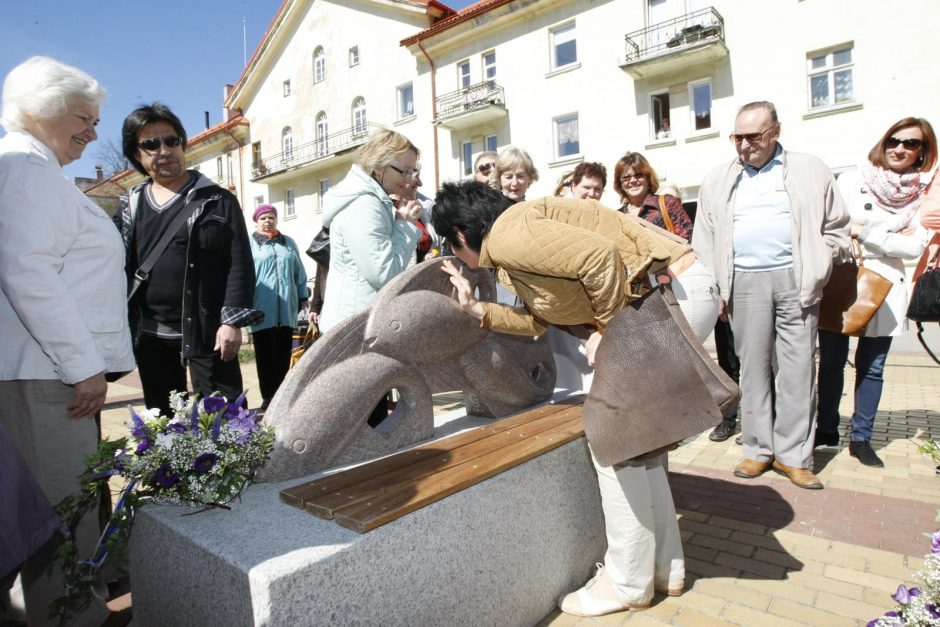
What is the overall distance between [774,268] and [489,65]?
1582 cm

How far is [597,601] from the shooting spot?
7.66 ft

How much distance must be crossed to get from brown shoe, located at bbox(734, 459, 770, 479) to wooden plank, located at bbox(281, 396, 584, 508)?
4.62 feet

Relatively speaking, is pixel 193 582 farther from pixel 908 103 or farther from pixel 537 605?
pixel 908 103

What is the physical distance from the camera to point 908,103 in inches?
448

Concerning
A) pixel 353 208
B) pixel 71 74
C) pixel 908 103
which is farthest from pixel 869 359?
pixel 908 103

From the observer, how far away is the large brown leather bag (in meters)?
2.11

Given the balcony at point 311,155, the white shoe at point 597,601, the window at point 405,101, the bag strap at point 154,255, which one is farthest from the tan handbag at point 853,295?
the balcony at point 311,155

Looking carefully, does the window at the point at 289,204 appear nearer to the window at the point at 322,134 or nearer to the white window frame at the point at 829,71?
the window at the point at 322,134

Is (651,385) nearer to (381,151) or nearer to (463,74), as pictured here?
(381,151)

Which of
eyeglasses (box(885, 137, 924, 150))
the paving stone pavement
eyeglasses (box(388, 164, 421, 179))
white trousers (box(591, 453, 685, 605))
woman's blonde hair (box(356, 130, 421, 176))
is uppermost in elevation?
eyeglasses (box(885, 137, 924, 150))

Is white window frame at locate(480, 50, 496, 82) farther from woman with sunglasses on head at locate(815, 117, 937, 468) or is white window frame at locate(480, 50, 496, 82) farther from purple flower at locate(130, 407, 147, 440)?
purple flower at locate(130, 407, 147, 440)

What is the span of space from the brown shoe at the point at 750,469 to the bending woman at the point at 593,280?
151 cm

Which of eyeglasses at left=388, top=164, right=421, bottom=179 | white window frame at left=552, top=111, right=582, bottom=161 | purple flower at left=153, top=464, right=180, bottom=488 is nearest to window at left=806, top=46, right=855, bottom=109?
white window frame at left=552, top=111, right=582, bottom=161

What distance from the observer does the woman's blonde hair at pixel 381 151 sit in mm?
2932
